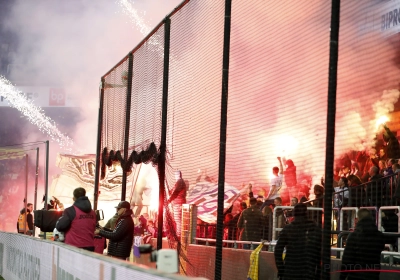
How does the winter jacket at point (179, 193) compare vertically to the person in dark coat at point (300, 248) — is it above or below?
above

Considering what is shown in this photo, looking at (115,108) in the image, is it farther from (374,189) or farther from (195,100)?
(374,189)

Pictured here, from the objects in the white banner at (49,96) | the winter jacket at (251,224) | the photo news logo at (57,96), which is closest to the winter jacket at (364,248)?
the winter jacket at (251,224)

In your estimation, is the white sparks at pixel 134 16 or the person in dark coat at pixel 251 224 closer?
the person in dark coat at pixel 251 224

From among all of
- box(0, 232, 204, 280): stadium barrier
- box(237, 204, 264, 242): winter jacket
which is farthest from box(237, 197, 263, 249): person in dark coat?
box(0, 232, 204, 280): stadium barrier

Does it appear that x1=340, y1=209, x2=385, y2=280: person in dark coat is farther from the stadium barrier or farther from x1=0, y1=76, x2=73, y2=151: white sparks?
x1=0, y1=76, x2=73, y2=151: white sparks

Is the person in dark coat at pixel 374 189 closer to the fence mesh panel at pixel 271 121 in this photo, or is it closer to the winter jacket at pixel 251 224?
the fence mesh panel at pixel 271 121

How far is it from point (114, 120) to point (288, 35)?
9.22m

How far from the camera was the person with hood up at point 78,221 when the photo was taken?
1116cm

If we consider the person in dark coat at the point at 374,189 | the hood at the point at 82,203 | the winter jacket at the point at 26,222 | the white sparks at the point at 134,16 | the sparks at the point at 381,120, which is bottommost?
the winter jacket at the point at 26,222

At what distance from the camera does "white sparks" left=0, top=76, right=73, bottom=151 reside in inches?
2062

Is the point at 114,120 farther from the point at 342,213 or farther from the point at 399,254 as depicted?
the point at 399,254

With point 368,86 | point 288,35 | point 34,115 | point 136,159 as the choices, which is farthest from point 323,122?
point 34,115

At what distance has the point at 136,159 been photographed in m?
14.5

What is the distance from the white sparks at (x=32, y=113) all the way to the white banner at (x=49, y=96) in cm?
49
